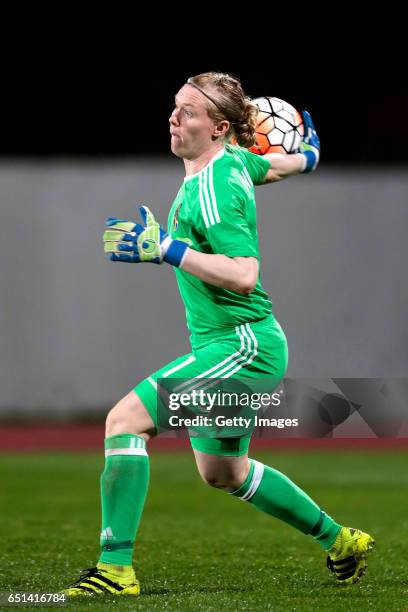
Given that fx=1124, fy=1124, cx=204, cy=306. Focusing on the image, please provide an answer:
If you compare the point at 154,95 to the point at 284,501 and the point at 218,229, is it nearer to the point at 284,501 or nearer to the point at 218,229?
the point at 284,501

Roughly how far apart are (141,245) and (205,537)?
9.98ft

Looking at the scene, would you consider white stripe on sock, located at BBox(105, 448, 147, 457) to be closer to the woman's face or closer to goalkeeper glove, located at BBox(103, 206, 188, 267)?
goalkeeper glove, located at BBox(103, 206, 188, 267)

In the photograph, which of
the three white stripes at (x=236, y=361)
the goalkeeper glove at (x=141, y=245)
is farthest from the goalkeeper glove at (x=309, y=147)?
the goalkeeper glove at (x=141, y=245)

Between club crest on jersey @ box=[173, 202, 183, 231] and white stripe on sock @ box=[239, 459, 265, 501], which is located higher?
club crest on jersey @ box=[173, 202, 183, 231]

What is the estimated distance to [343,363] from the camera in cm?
1538

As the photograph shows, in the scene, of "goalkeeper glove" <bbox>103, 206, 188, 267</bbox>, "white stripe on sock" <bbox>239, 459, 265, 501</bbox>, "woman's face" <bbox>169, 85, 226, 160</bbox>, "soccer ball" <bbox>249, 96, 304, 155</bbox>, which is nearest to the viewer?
"goalkeeper glove" <bbox>103, 206, 188, 267</bbox>

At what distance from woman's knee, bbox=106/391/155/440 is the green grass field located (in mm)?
657

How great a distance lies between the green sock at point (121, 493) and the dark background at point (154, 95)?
12.0 meters

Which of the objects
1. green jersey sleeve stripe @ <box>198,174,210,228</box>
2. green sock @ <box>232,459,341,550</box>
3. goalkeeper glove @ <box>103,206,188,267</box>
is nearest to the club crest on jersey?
green jersey sleeve stripe @ <box>198,174,210,228</box>

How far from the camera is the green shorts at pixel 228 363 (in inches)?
178

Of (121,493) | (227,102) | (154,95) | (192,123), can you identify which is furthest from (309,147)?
(154,95)

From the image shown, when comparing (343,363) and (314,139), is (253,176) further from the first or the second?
(343,363)

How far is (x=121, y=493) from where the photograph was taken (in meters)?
4.50

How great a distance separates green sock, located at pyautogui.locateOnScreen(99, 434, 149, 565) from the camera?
14.7ft
